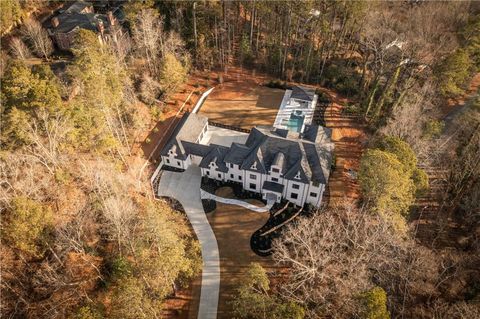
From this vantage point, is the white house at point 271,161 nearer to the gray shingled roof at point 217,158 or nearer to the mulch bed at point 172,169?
the gray shingled roof at point 217,158

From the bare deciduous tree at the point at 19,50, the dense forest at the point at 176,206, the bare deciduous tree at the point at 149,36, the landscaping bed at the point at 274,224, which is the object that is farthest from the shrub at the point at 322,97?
the bare deciduous tree at the point at 19,50

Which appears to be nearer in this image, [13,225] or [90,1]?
[13,225]

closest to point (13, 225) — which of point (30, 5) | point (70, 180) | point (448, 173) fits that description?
point (70, 180)

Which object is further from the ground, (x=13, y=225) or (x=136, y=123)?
(x=13, y=225)

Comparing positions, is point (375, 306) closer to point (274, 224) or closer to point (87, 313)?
point (274, 224)

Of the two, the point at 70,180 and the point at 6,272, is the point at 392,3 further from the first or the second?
the point at 6,272

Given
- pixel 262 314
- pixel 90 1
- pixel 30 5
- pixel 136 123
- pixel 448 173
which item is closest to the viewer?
pixel 262 314

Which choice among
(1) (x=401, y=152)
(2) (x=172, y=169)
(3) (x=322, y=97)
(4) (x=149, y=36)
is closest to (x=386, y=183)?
(1) (x=401, y=152)
